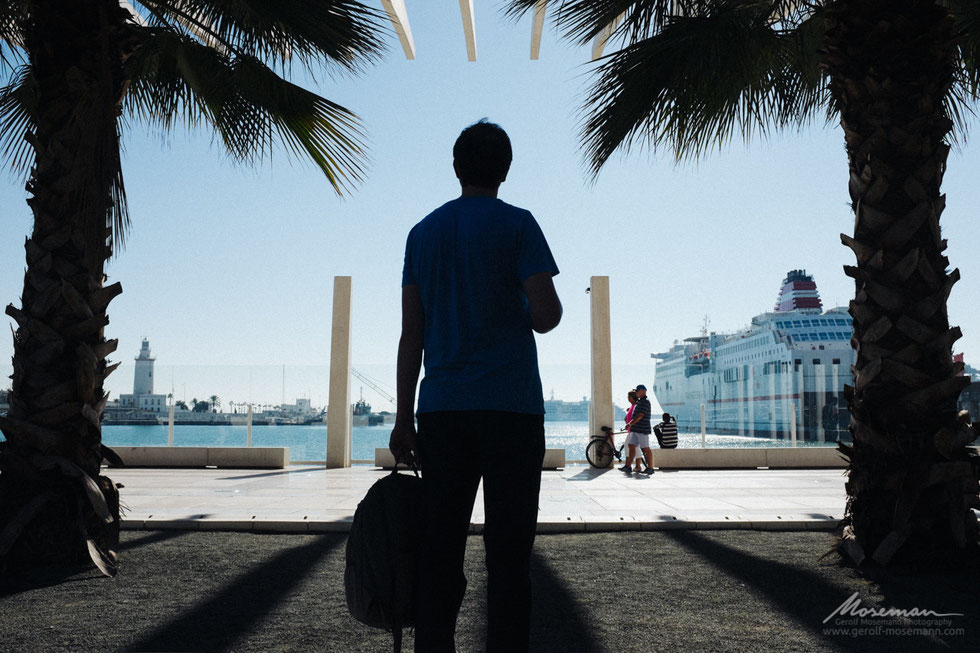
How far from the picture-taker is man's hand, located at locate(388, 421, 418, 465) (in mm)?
1965

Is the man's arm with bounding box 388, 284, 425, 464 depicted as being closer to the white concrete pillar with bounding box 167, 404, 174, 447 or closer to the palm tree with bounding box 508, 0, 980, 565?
the palm tree with bounding box 508, 0, 980, 565

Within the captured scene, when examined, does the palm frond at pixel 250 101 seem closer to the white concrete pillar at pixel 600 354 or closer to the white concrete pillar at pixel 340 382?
the white concrete pillar at pixel 340 382

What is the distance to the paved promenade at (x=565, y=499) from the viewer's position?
5242 millimetres

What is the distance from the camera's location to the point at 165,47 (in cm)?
486

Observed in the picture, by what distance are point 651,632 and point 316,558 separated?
7.15 feet

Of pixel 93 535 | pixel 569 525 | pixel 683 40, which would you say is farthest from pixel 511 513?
pixel 683 40

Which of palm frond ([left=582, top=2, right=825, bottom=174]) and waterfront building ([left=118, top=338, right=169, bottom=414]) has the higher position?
palm frond ([left=582, top=2, right=825, bottom=174])

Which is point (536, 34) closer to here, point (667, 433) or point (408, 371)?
point (667, 433)

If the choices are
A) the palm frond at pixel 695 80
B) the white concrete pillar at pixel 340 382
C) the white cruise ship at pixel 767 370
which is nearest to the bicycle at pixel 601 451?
the white cruise ship at pixel 767 370

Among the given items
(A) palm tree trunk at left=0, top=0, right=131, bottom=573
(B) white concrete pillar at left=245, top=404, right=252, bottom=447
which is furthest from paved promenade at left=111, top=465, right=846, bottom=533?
(A) palm tree trunk at left=0, top=0, right=131, bottom=573

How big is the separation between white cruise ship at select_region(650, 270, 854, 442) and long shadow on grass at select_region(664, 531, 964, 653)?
10713mm

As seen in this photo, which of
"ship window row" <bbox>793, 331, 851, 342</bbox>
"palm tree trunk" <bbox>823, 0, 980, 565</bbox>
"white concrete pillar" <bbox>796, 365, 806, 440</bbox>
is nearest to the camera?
"palm tree trunk" <bbox>823, 0, 980, 565</bbox>

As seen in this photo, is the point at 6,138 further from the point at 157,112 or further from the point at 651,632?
the point at 651,632

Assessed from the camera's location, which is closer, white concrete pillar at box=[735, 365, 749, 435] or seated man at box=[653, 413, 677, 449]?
seated man at box=[653, 413, 677, 449]
